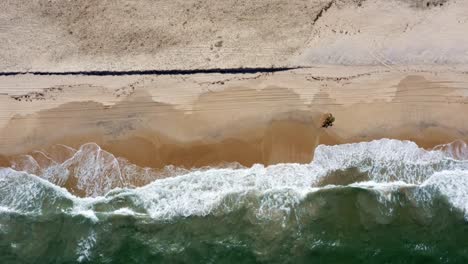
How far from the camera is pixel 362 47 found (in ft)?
30.8

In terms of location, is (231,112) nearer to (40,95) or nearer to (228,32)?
(228,32)

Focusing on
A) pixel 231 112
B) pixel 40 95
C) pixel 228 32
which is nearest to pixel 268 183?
pixel 231 112

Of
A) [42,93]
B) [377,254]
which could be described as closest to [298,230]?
[377,254]

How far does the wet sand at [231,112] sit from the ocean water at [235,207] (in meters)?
0.28

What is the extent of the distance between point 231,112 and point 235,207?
73.9 inches

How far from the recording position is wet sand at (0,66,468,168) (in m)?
9.52

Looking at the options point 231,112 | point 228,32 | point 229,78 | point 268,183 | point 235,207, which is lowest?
point 235,207

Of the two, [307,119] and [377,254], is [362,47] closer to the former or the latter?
[307,119]

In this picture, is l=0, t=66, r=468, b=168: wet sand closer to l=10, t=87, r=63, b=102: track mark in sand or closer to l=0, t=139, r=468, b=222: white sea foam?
l=10, t=87, r=63, b=102: track mark in sand

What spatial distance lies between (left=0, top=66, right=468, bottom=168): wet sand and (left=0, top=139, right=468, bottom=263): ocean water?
0.28 m

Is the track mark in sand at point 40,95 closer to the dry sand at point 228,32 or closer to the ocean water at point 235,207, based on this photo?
the dry sand at point 228,32

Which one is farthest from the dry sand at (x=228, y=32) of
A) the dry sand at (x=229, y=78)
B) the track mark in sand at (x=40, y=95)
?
the track mark in sand at (x=40, y=95)

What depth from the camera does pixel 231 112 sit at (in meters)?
9.63

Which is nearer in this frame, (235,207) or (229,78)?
(229,78)
